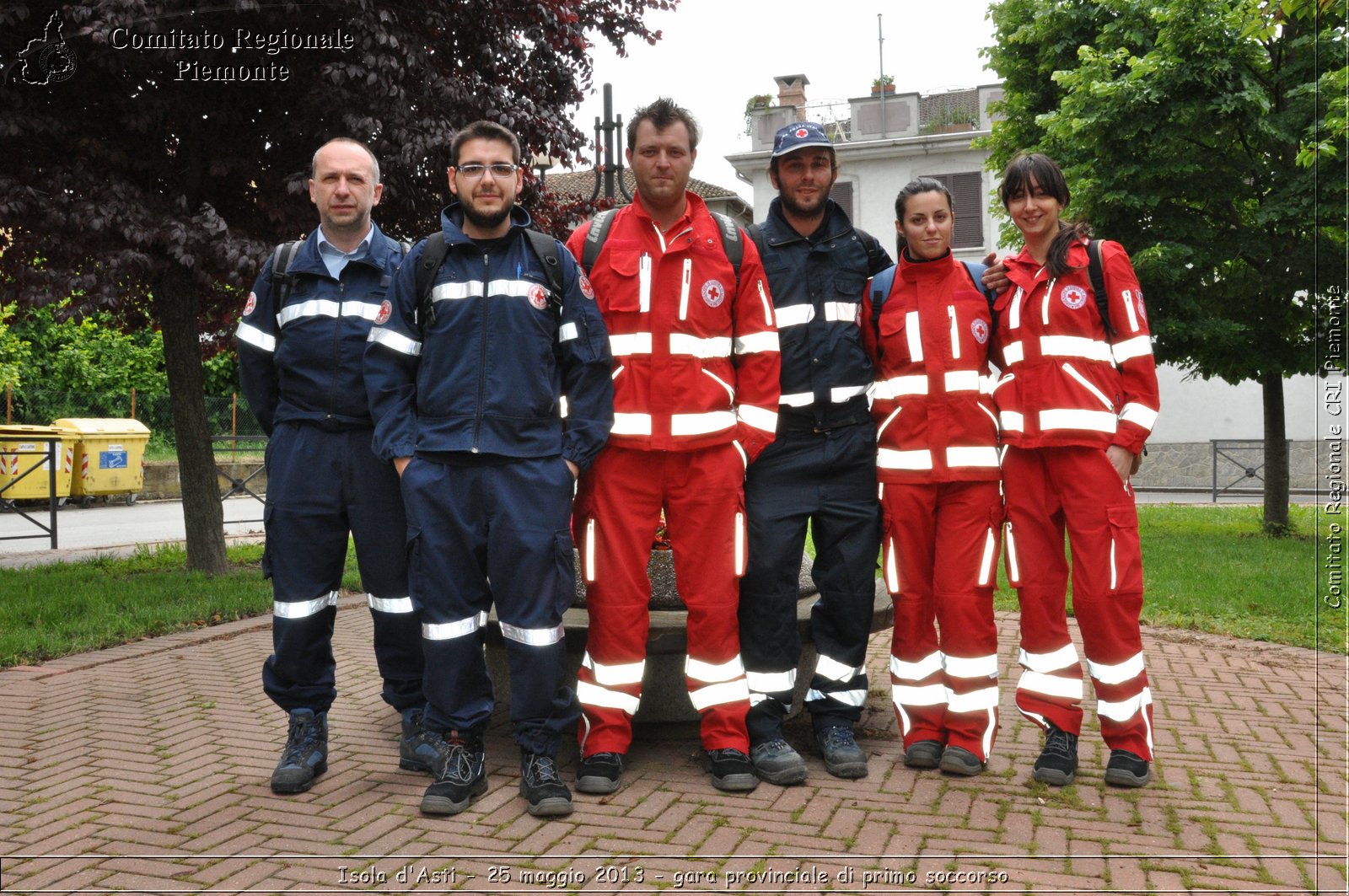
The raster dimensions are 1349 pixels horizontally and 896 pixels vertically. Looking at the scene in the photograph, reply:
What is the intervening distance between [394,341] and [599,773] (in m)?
1.82

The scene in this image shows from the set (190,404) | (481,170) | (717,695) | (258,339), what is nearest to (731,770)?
(717,695)

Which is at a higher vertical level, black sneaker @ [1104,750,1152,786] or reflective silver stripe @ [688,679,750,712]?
reflective silver stripe @ [688,679,750,712]

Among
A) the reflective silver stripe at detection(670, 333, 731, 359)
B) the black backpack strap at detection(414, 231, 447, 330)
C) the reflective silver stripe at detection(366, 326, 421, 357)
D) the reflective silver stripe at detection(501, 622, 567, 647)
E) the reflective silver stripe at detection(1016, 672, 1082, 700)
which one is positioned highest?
the black backpack strap at detection(414, 231, 447, 330)

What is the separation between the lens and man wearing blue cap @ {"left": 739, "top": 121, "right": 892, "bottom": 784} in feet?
14.7

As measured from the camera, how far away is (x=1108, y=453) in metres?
4.33

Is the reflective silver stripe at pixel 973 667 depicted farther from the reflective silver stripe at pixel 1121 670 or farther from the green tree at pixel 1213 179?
the green tree at pixel 1213 179

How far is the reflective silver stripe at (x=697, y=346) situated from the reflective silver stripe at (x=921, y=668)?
1.46m

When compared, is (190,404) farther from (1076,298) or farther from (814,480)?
(1076,298)

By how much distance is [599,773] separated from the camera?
4.21 m

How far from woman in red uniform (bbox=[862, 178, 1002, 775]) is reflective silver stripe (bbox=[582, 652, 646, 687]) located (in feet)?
3.59

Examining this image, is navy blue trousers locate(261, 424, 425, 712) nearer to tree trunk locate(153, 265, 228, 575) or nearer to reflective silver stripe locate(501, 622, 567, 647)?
reflective silver stripe locate(501, 622, 567, 647)

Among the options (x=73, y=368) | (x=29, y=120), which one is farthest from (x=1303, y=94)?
(x=73, y=368)

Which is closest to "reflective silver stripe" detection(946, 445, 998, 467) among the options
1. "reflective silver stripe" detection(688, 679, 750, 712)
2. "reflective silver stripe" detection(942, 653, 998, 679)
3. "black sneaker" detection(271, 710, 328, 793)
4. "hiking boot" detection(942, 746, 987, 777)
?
"reflective silver stripe" detection(942, 653, 998, 679)

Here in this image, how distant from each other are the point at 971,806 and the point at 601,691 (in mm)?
1445
